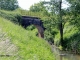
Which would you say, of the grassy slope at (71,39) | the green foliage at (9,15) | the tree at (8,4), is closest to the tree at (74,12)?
the grassy slope at (71,39)

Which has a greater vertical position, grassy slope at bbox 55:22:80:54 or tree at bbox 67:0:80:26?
tree at bbox 67:0:80:26

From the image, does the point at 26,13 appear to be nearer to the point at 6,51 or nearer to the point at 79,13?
the point at 79,13

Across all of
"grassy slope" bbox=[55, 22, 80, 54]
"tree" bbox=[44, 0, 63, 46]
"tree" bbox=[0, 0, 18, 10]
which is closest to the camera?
"grassy slope" bbox=[55, 22, 80, 54]

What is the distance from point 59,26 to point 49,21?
58.4 inches

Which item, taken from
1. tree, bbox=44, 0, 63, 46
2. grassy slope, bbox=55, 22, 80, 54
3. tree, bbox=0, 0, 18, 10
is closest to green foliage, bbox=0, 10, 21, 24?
tree, bbox=44, 0, 63, 46

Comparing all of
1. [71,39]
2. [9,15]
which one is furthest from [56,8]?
[9,15]

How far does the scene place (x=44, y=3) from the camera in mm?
30078

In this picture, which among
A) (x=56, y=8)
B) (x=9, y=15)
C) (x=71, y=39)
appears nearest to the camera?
(x=71, y=39)

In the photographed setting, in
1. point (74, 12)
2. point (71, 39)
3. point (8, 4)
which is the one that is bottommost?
point (71, 39)

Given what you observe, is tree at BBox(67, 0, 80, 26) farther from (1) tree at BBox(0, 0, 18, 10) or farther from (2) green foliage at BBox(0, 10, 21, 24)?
(1) tree at BBox(0, 0, 18, 10)

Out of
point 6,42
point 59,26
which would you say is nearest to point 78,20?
point 59,26

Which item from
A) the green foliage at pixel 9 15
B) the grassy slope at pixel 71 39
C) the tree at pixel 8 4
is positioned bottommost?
the grassy slope at pixel 71 39

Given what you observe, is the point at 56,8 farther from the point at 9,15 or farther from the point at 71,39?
the point at 9,15

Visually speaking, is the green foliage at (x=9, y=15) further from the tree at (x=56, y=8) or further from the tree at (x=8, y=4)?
the tree at (x=8, y=4)
